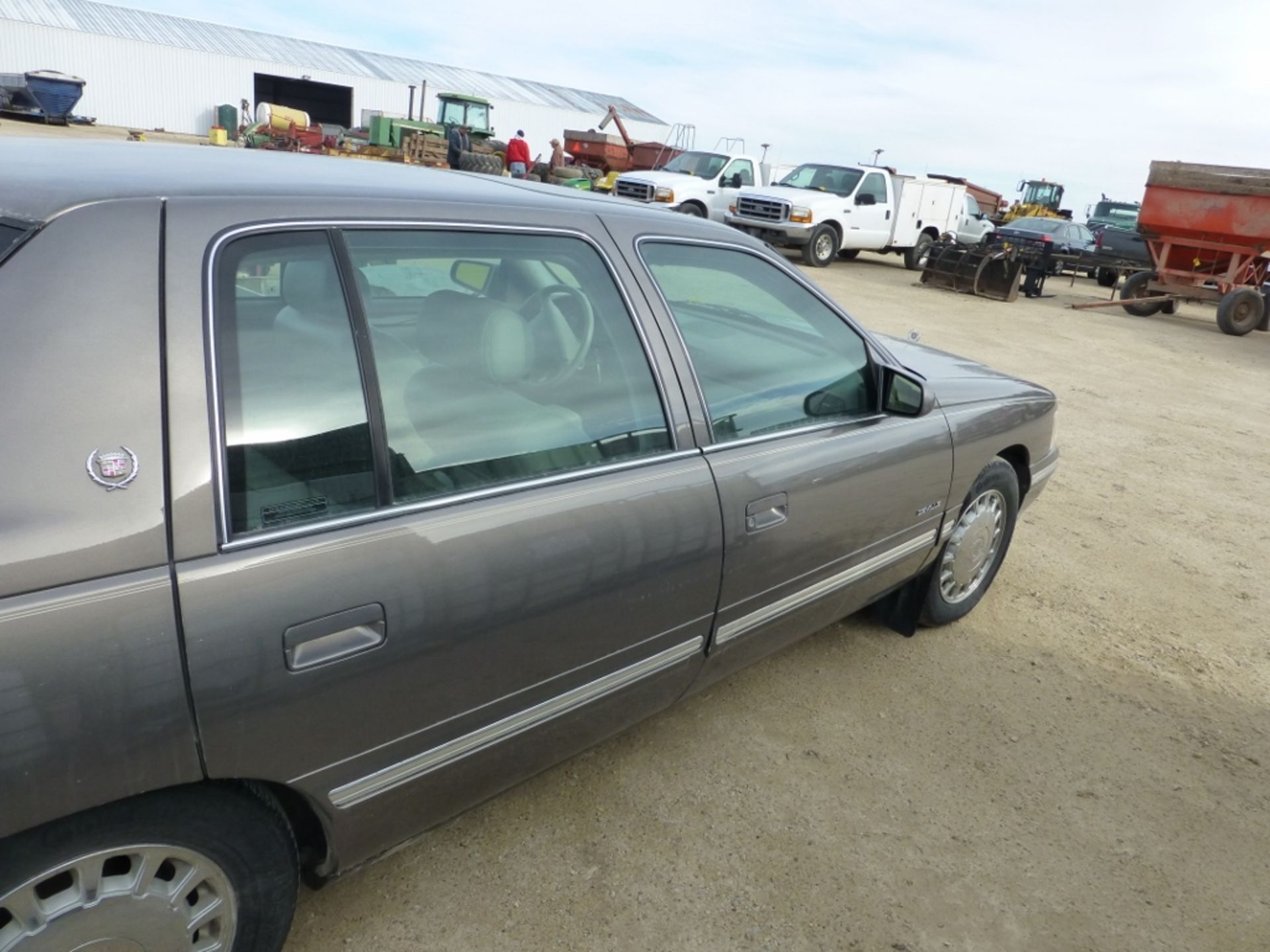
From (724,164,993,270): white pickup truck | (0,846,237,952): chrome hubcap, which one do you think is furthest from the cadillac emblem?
(724,164,993,270): white pickup truck

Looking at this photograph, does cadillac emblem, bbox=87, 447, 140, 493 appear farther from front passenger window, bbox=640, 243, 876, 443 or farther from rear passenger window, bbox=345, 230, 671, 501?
front passenger window, bbox=640, 243, 876, 443

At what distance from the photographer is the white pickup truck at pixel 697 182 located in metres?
17.3

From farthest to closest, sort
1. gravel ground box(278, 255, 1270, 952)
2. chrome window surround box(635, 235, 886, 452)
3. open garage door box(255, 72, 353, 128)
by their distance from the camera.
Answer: open garage door box(255, 72, 353, 128) → chrome window surround box(635, 235, 886, 452) → gravel ground box(278, 255, 1270, 952)

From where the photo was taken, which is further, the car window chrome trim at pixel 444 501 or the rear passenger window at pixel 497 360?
the rear passenger window at pixel 497 360

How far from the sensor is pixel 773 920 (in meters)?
2.23

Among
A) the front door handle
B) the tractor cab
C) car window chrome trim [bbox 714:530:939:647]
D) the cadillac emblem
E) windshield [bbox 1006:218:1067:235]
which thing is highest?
the tractor cab

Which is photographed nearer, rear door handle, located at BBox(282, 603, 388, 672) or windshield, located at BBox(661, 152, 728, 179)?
rear door handle, located at BBox(282, 603, 388, 672)

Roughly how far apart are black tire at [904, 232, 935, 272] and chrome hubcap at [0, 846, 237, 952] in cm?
2039

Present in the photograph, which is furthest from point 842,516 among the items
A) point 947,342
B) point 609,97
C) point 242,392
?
point 609,97

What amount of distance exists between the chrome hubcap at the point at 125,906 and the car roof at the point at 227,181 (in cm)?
107

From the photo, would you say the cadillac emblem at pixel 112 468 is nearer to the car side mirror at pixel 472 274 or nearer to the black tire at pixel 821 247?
the car side mirror at pixel 472 274

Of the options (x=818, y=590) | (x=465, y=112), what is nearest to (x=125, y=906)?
(x=818, y=590)

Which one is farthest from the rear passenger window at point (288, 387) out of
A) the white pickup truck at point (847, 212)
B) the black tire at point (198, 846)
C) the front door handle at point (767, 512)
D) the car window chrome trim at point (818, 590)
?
the white pickup truck at point (847, 212)

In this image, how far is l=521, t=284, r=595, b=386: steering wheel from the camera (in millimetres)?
2271
